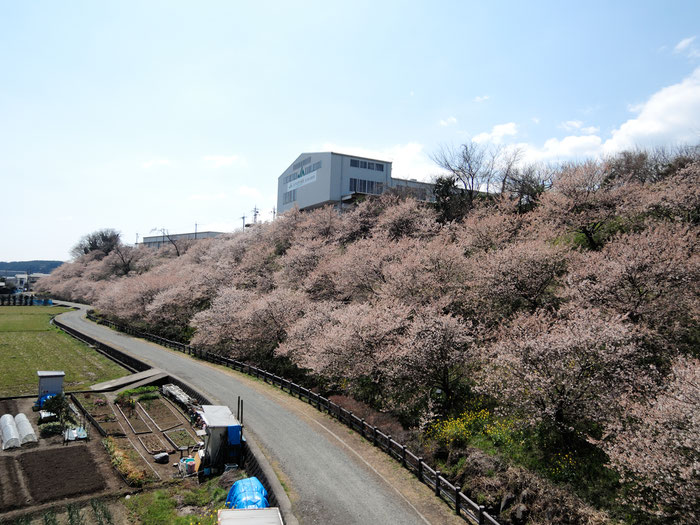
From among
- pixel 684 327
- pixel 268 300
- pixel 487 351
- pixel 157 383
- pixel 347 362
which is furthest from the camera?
pixel 268 300

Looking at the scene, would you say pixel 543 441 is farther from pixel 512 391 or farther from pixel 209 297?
pixel 209 297

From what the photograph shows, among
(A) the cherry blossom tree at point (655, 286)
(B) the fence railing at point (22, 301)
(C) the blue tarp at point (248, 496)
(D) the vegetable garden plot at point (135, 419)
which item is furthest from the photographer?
(B) the fence railing at point (22, 301)

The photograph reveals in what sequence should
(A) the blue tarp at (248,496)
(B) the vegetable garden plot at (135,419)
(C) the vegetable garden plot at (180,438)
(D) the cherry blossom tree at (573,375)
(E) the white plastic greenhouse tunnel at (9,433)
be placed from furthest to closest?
(B) the vegetable garden plot at (135,419) < (C) the vegetable garden plot at (180,438) < (E) the white plastic greenhouse tunnel at (9,433) < (D) the cherry blossom tree at (573,375) < (A) the blue tarp at (248,496)

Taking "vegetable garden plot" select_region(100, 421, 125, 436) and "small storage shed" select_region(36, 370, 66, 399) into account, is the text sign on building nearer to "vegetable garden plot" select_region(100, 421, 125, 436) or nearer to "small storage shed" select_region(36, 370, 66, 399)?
"small storage shed" select_region(36, 370, 66, 399)

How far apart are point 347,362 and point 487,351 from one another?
8209mm

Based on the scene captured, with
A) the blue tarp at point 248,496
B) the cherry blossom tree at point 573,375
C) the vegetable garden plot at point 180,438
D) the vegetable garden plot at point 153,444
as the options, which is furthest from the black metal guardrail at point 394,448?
the vegetable garden plot at point 153,444

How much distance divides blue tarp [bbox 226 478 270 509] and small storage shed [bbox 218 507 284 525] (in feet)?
2.77

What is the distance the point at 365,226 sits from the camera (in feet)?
164

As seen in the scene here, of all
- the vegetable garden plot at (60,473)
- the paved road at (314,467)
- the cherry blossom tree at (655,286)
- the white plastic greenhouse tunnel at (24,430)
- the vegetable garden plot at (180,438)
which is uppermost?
the cherry blossom tree at (655,286)

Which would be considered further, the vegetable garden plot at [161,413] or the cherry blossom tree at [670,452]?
the vegetable garden plot at [161,413]

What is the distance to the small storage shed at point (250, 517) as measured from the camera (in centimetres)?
1219

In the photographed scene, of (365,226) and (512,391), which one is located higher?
(365,226)

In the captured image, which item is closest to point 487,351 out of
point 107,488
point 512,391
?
point 512,391

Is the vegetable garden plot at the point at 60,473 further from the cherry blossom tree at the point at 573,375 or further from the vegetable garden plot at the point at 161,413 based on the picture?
the cherry blossom tree at the point at 573,375
